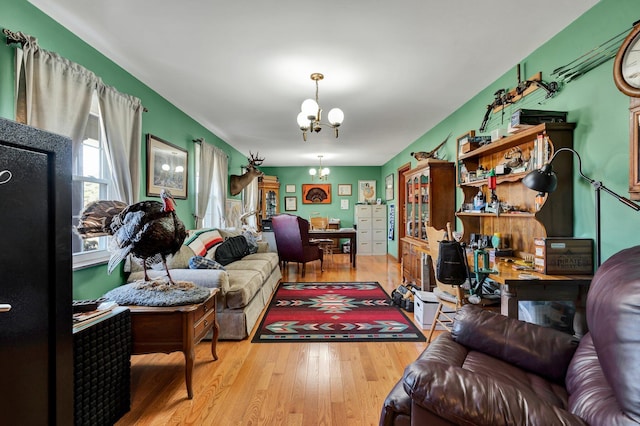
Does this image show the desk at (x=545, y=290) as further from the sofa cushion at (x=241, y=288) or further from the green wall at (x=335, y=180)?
the green wall at (x=335, y=180)

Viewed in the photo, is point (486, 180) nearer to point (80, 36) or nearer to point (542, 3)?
point (542, 3)

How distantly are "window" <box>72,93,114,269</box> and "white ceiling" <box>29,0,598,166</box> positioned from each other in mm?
629

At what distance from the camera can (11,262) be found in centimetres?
82

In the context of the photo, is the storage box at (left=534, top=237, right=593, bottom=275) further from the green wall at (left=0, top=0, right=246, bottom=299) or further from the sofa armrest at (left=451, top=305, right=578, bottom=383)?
the green wall at (left=0, top=0, right=246, bottom=299)

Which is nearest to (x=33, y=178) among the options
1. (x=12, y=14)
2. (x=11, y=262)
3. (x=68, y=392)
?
(x=11, y=262)

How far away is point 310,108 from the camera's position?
9.28 ft

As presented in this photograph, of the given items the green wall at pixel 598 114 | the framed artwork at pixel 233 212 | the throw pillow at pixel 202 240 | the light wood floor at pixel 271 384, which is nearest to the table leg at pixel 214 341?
the light wood floor at pixel 271 384

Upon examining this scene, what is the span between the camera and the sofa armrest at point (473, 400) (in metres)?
0.90

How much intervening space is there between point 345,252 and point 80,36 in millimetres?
6800

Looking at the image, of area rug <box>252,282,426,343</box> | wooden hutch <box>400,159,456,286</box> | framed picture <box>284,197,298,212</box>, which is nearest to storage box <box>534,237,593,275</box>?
area rug <box>252,282,426,343</box>

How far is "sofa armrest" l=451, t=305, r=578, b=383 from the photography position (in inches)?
53.9

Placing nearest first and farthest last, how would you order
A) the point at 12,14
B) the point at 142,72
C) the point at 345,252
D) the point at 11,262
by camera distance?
the point at 11,262 → the point at 12,14 → the point at 142,72 → the point at 345,252

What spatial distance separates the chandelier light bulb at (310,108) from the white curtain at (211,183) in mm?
2169

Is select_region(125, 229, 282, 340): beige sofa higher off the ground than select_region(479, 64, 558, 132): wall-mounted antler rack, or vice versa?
select_region(479, 64, 558, 132): wall-mounted antler rack
